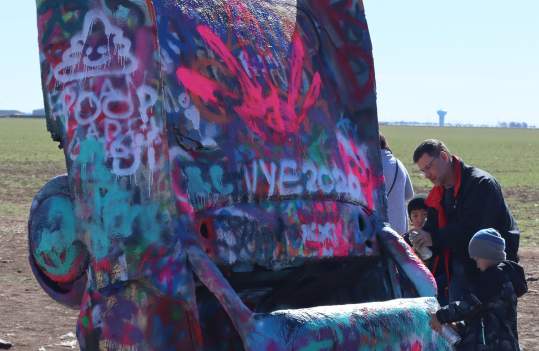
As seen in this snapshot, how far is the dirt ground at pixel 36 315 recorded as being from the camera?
7.60m

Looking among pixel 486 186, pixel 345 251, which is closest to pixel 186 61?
pixel 345 251

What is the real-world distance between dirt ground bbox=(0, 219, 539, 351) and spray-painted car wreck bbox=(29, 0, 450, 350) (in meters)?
3.18

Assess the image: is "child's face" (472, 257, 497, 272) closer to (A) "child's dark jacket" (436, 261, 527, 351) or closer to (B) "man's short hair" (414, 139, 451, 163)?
(A) "child's dark jacket" (436, 261, 527, 351)

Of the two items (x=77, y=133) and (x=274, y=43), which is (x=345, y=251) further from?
(x=77, y=133)

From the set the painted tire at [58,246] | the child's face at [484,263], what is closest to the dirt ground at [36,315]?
the child's face at [484,263]

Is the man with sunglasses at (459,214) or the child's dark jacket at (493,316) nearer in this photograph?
the child's dark jacket at (493,316)

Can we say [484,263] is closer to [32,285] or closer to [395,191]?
[395,191]

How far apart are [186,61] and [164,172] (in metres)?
0.56

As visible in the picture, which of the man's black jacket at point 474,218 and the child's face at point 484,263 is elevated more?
the man's black jacket at point 474,218

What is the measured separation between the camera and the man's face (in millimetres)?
6160

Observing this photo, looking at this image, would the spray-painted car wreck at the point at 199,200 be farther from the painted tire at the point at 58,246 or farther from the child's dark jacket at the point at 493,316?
the child's dark jacket at the point at 493,316

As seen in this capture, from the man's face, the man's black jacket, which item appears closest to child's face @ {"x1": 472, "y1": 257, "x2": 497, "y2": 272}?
the man's black jacket

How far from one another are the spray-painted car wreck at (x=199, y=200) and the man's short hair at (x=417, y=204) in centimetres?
189

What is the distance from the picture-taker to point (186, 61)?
168 inches
